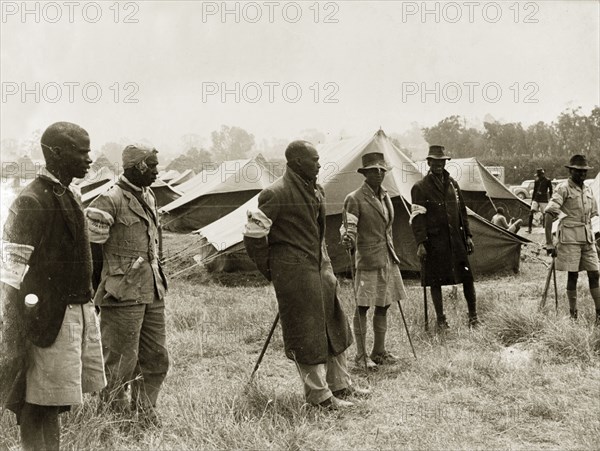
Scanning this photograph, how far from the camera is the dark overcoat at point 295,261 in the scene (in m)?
4.02

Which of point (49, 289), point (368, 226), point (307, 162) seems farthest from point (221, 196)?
point (49, 289)

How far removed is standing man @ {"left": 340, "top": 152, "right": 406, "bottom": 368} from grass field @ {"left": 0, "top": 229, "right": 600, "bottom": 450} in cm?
35

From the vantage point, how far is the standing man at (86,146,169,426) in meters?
3.58

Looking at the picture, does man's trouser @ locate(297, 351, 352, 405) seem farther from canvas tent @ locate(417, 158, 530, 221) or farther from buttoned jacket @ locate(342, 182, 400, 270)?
canvas tent @ locate(417, 158, 530, 221)

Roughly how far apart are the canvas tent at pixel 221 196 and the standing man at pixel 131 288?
12259 millimetres

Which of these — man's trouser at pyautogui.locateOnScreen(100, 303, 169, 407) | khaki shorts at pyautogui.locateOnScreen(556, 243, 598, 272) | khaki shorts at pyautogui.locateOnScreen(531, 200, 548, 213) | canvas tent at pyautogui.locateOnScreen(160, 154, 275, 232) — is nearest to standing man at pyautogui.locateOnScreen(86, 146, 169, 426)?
man's trouser at pyautogui.locateOnScreen(100, 303, 169, 407)

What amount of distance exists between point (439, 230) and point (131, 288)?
349cm

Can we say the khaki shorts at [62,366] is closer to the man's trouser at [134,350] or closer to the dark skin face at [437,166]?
the man's trouser at [134,350]

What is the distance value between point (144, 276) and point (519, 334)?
346 cm

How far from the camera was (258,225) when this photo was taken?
156 inches

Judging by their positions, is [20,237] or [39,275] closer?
[20,237]

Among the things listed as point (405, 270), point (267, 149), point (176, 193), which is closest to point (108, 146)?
point (267, 149)

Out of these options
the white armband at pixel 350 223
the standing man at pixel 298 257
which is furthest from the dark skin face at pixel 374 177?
the standing man at pixel 298 257

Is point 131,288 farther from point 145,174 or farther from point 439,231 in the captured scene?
point 439,231
